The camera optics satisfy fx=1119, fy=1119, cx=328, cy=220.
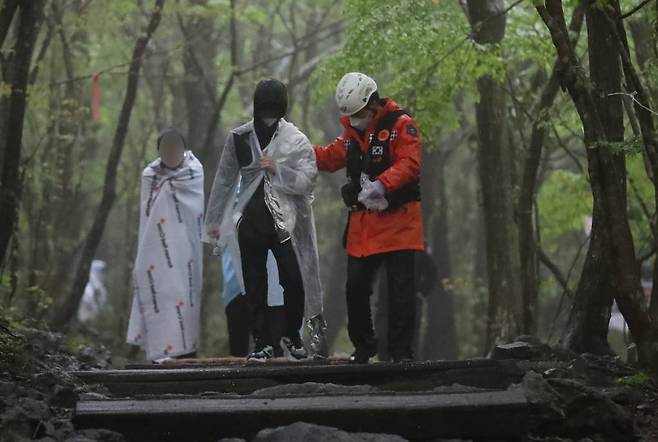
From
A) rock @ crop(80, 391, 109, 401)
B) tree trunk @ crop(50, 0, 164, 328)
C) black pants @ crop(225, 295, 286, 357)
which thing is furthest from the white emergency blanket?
rock @ crop(80, 391, 109, 401)

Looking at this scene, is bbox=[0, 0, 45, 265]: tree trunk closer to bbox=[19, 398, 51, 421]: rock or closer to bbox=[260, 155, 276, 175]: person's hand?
bbox=[260, 155, 276, 175]: person's hand

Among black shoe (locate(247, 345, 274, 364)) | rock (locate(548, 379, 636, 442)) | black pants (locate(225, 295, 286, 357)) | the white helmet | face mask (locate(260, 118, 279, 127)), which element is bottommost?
rock (locate(548, 379, 636, 442))

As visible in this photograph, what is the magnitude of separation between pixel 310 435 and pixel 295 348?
3.28 m

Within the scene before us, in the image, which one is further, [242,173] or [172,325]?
[172,325]

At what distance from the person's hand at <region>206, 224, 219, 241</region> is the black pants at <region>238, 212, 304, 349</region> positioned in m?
0.48

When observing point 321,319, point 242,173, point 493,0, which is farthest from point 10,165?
point 493,0

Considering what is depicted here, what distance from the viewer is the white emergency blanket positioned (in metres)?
11.6

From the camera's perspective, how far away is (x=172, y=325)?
38.1 feet

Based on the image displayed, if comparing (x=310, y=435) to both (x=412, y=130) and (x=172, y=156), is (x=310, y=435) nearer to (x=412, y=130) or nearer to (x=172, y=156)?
(x=412, y=130)

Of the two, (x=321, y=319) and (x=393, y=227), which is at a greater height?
(x=393, y=227)

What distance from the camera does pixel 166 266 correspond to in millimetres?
11664

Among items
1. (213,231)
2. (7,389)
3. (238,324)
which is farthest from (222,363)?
(7,389)

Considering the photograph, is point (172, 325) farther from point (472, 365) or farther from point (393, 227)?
point (472, 365)

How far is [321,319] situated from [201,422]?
10.7 feet
